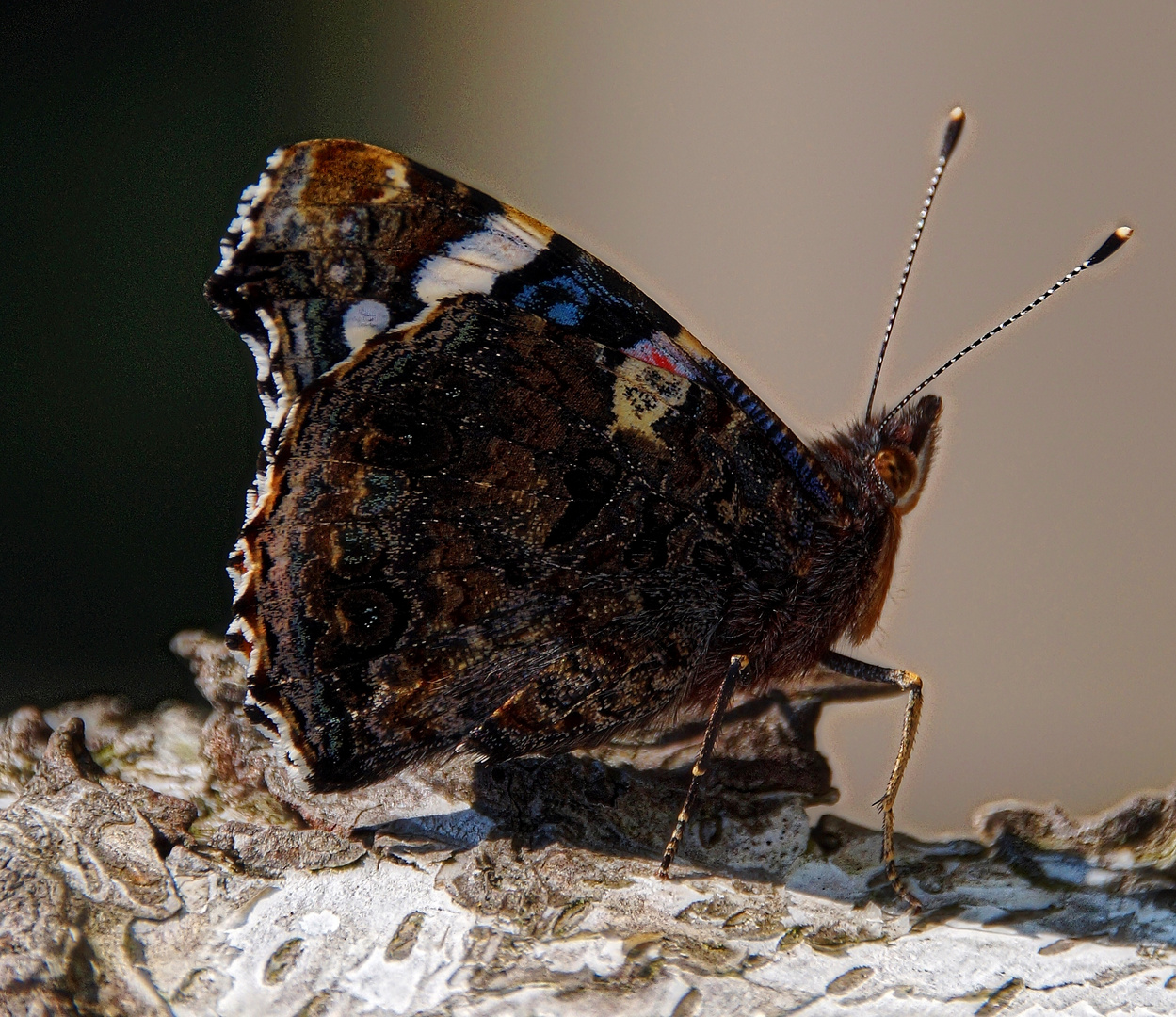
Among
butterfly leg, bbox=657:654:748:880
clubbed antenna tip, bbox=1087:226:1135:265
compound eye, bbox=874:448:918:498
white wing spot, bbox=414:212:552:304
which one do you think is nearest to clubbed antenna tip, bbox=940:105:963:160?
clubbed antenna tip, bbox=1087:226:1135:265

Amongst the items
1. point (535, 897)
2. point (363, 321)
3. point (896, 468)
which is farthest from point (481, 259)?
point (535, 897)

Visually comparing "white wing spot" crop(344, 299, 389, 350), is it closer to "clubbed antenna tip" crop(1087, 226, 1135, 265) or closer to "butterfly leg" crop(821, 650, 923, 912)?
"butterfly leg" crop(821, 650, 923, 912)

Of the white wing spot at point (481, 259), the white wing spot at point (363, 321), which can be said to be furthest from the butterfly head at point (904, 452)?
the white wing spot at point (363, 321)

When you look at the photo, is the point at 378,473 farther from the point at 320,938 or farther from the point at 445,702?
the point at 320,938

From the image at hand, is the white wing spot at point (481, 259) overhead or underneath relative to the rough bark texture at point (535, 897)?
overhead

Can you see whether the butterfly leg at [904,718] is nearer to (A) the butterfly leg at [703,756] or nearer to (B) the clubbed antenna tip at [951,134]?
(A) the butterfly leg at [703,756]
